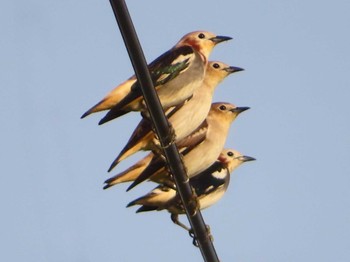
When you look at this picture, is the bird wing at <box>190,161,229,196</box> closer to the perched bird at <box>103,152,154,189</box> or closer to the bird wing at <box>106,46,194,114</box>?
the perched bird at <box>103,152,154,189</box>

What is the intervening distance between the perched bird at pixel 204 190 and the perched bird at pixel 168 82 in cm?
95

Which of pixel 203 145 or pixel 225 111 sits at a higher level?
pixel 225 111

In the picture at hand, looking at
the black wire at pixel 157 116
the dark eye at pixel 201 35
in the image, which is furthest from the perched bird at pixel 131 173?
the black wire at pixel 157 116

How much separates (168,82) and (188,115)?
649 millimetres

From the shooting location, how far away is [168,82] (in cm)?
966

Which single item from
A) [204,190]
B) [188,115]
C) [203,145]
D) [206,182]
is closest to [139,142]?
[188,115]

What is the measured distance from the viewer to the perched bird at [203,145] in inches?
375

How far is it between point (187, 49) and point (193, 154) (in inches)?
39.1

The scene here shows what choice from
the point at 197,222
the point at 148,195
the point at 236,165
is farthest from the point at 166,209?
the point at 197,222

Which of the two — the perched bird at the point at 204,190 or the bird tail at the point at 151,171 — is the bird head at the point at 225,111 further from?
the bird tail at the point at 151,171

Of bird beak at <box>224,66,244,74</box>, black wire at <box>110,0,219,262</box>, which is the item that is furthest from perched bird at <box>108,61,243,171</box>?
black wire at <box>110,0,219,262</box>

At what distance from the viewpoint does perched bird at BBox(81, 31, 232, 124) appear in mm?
8797

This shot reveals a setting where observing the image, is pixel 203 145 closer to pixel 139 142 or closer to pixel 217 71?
pixel 217 71

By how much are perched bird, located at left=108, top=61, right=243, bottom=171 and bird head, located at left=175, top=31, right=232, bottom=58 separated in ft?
0.83
